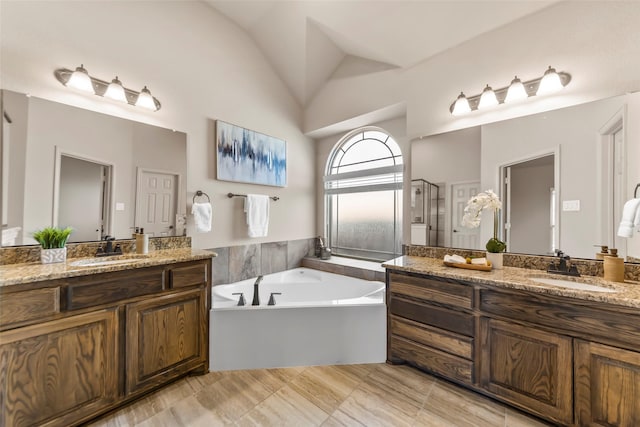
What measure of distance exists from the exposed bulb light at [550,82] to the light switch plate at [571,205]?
0.80m

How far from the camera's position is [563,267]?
5.69 ft

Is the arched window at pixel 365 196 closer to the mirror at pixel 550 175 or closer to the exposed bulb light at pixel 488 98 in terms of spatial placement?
the mirror at pixel 550 175

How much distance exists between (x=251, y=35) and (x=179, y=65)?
101 cm

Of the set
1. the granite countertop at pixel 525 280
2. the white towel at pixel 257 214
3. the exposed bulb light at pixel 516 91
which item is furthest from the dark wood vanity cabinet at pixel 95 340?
Answer: the exposed bulb light at pixel 516 91

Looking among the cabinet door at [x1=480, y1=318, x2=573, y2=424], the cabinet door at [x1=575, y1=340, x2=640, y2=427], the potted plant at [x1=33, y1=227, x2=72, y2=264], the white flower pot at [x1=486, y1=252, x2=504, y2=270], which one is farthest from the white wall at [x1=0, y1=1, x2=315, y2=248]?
the cabinet door at [x1=575, y1=340, x2=640, y2=427]

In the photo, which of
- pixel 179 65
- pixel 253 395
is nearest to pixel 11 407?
pixel 253 395

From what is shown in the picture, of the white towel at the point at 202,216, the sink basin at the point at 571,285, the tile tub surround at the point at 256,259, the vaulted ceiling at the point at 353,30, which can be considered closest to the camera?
the sink basin at the point at 571,285

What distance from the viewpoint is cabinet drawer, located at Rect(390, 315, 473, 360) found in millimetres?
1704

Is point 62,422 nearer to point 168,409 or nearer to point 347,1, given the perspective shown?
point 168,409

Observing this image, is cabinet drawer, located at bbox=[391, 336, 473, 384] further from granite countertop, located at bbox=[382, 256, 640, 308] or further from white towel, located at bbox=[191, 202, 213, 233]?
white towel, located at bbox=[191, 202, 213, 233]

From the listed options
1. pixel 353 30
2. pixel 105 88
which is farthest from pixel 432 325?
pixel 105 88

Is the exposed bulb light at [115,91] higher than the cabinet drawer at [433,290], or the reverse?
the exposed bulb light at [115,91]

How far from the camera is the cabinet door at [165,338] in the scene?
62.0 inches

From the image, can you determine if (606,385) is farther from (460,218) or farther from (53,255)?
(53,255)
